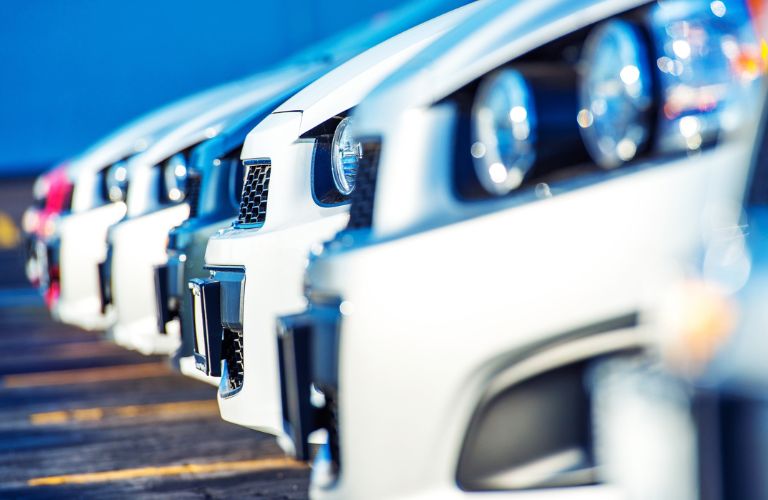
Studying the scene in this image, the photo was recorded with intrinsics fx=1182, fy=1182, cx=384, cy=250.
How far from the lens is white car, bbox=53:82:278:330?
6.24 meters

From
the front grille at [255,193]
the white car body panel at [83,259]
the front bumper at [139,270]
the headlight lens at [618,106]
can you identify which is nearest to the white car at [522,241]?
the headlight lens at [618,106]

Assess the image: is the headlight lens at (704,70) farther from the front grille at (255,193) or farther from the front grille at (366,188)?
the front grille at (255,193)

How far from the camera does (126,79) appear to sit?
1521cm

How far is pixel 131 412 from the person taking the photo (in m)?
5.50

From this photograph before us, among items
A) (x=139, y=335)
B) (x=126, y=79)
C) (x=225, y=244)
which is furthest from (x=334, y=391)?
(x=126, y=79)

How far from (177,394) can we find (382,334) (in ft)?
12.5

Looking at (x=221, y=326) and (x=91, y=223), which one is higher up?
(x=91, y=223)

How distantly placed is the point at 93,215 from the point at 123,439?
1793mm

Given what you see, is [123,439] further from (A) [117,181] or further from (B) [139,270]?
(A) [117,181]

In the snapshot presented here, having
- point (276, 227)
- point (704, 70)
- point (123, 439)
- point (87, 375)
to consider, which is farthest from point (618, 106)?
point (87, 375)

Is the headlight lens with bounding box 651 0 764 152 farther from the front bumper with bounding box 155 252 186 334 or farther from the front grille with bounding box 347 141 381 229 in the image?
the front bumper with bounding box 155 252 186 334

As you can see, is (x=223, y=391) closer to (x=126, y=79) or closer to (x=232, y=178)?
(x=232, y=178)

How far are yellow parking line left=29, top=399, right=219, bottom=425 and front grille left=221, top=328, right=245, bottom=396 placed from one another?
5.45 ft

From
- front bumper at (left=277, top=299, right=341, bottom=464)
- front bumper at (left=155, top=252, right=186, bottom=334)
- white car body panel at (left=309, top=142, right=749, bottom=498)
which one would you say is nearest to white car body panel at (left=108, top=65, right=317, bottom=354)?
front bumper at (left=155, top=252, right=186, bottom=334)
